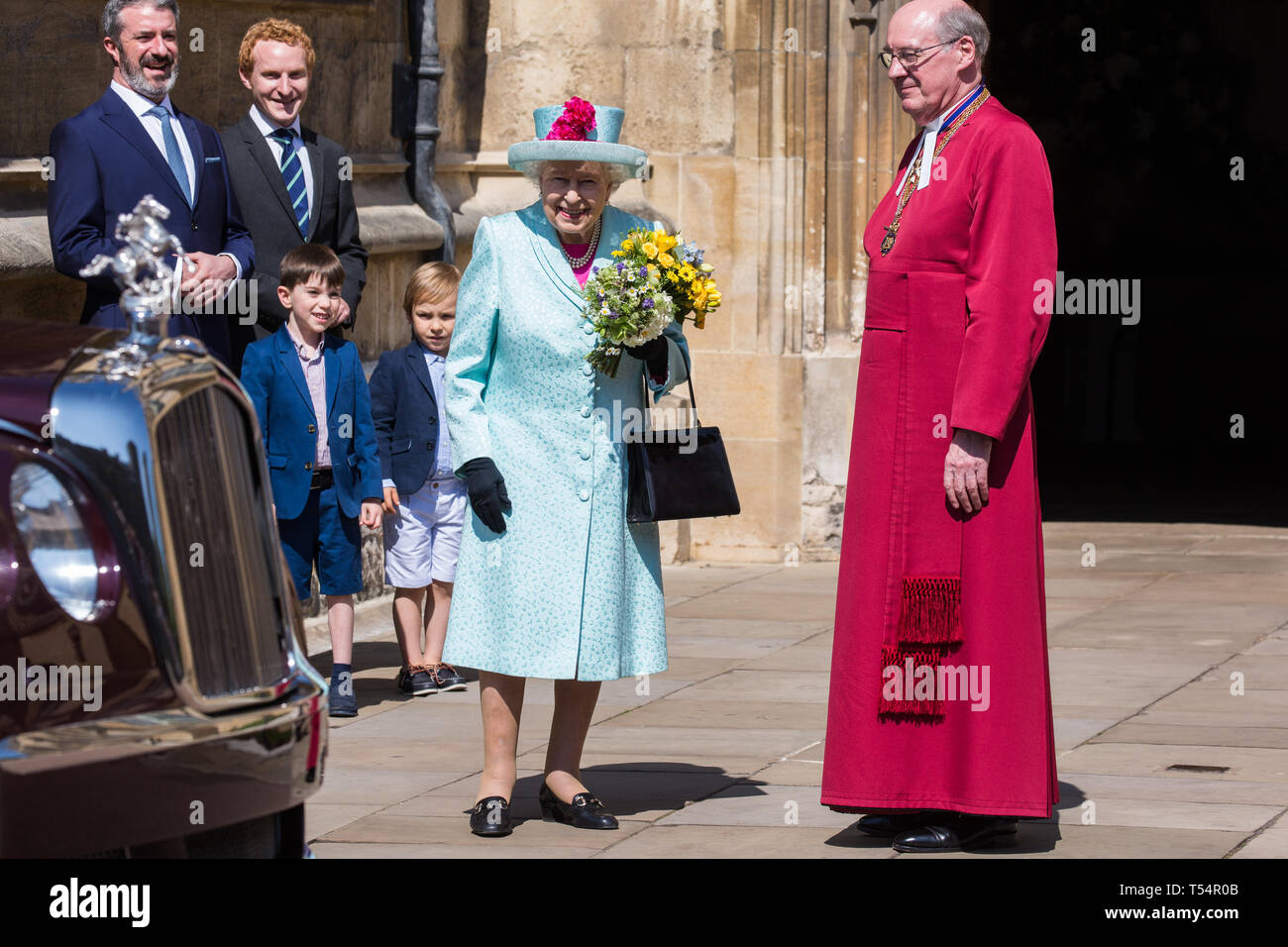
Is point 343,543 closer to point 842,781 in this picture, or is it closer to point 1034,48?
point 842,781

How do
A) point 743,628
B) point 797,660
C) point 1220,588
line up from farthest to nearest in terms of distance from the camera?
point 1220,588 → point 743,628 → point 797,660

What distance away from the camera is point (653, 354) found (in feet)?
18.2

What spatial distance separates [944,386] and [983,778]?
95 cm

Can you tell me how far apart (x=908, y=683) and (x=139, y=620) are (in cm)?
250

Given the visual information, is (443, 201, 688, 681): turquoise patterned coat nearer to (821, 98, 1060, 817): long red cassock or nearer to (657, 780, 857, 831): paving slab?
(657, 780, 857, 831): paving slab

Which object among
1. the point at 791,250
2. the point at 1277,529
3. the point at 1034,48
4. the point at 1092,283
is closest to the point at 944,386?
the point at 791,250

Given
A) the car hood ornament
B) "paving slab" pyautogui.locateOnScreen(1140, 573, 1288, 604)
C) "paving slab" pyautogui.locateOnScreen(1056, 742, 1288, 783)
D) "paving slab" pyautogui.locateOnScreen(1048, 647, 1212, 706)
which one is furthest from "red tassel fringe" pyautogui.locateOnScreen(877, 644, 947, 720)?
"paving slab" pyautogui.locateOnScreen(1140, 573, 1288, 604)

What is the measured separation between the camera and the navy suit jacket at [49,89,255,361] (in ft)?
20.4

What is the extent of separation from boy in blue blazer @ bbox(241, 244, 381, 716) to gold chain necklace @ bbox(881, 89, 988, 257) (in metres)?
2.25

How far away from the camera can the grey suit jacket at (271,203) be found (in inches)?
284

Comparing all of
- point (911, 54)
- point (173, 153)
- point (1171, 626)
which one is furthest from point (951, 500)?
point (1171, 626)

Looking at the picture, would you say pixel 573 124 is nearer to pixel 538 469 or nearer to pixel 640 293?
pixel 640 293

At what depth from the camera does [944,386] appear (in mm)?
5324

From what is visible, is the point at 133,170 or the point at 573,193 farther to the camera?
the point at 133,170
